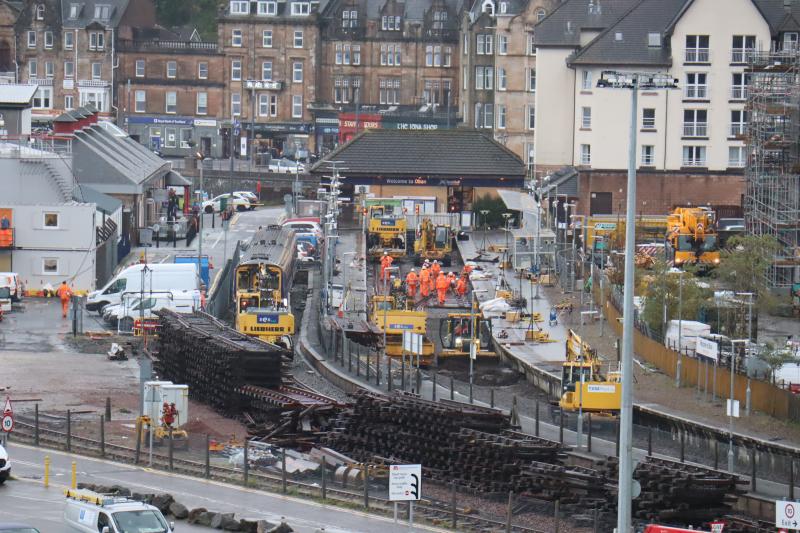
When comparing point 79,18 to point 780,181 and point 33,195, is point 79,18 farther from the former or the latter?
point 780,181

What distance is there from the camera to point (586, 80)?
99.4m

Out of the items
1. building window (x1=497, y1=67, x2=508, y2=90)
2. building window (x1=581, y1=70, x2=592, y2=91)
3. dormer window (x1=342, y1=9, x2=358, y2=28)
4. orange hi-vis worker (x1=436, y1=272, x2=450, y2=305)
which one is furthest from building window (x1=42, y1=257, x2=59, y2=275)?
dormer window (x1=342, y1=9, x2=358, y2=28)

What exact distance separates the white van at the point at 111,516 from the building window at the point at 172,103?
346 ft

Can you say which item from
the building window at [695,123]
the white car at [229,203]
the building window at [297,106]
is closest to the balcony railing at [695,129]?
the building window at [695,123]

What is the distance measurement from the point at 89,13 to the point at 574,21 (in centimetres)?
4864

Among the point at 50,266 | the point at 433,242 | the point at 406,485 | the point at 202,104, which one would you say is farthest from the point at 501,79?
the point at 406,485

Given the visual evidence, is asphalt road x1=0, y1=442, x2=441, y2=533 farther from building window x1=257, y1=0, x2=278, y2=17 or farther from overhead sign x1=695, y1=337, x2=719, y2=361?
building window x1=257, y1=0, x2=278, y2=17

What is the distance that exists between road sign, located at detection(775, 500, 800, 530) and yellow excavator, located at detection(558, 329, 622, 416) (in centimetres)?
1307

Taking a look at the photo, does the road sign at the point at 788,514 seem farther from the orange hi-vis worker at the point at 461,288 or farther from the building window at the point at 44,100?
the building window at the point at 44,100

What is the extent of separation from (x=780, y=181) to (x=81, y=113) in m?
37.7

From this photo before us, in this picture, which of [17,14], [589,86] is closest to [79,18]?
[17,14]

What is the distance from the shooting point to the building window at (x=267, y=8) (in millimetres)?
136750

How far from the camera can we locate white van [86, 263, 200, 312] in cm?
7256

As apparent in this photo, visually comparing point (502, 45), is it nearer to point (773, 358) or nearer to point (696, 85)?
point (696, 85)
